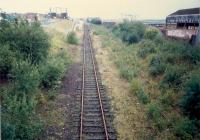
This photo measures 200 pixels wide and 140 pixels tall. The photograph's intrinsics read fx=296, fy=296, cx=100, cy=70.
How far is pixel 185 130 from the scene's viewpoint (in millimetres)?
12594

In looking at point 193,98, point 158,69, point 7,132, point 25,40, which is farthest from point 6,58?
point 158,69

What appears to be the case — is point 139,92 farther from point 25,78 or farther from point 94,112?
point 25,78

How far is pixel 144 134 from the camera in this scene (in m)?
13.0

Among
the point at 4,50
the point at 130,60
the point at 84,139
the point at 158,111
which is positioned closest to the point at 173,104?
the point at 158,111

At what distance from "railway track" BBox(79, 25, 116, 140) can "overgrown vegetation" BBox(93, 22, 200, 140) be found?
72.8 inches

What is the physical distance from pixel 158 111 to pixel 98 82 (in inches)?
283

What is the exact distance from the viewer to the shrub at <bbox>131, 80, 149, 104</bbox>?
16797 mm

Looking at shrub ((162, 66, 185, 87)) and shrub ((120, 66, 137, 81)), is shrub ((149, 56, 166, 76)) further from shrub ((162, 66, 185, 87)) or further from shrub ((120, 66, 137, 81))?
shrub ((162, 66, 185, 87))

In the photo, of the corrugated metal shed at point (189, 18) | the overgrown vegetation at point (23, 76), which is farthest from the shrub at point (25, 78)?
the corrugated metal shed at point (189, 18)

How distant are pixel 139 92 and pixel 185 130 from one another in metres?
5.65

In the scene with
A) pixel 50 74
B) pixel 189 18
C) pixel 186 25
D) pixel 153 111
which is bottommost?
pixel 153 111

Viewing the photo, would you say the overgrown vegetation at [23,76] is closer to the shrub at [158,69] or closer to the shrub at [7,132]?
the shrub at [7,132]

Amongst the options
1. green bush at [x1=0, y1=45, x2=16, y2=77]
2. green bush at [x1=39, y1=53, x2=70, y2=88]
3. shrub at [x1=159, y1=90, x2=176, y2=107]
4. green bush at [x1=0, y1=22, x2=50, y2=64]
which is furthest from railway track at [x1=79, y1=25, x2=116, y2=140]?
green bush at [x1=0, y1=45, x2=16, y2=77]

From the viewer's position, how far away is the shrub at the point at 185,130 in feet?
40.7
